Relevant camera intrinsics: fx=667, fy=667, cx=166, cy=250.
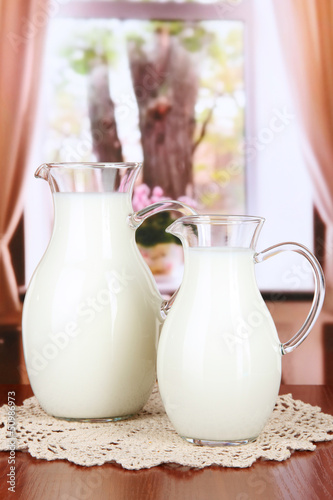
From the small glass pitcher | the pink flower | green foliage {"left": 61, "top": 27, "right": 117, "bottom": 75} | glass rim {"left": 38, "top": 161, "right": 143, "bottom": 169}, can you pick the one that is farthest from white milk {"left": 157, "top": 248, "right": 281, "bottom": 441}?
green foliage {"left": 61, "top": 27, "right": 117, "bottom": 75}

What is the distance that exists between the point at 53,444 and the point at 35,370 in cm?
12

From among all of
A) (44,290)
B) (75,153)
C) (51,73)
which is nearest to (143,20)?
(51,73)

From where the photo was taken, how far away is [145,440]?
0.70 m

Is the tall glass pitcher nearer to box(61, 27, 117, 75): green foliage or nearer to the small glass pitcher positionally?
the small glass pitcher

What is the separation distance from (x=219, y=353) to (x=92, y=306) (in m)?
0.17

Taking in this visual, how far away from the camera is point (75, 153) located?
9.34ft

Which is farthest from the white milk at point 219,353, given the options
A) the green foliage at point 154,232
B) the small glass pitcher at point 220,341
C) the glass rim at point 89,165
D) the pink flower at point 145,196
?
the pink flower at point 145,196

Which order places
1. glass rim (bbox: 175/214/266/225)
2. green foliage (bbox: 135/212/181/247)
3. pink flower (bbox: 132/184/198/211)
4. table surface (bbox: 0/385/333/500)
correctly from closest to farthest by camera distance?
table surface (bbox: 0/385/333/500)
glass rim (bbox: 175/214/266/225)
green foliage (bbox: 135/212/181/247)
pink flower (bbox: 132/184/198/211)

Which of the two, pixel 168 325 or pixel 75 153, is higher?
pixel 75 153

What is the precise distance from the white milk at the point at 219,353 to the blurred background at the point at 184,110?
2.00 metres

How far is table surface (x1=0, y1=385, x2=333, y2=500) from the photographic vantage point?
556mm

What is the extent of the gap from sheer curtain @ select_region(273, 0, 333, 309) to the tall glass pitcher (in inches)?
78.3

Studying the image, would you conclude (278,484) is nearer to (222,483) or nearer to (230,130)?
(222,483)

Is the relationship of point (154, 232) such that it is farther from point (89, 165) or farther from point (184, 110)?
point (89, 165)
